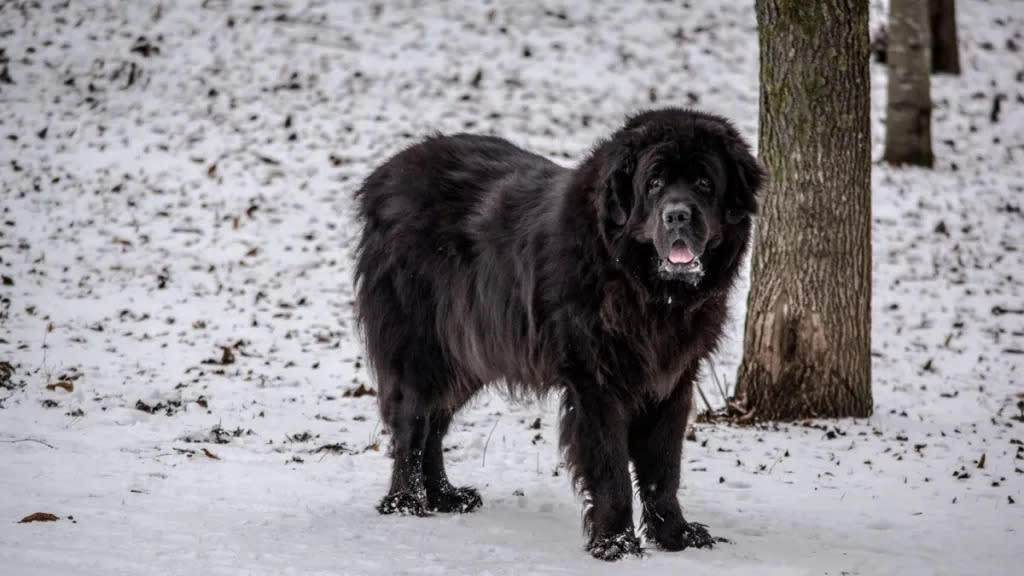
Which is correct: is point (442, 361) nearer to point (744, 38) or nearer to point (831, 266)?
point (831, 266)

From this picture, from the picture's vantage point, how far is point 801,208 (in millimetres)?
6785

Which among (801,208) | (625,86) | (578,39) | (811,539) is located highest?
(578,39)

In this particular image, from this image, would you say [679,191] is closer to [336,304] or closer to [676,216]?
[676,216]

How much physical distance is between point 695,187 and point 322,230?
7.09 m

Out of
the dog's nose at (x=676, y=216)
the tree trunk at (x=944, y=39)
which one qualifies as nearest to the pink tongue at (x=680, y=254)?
the dog's nose at (x=676, y=216)

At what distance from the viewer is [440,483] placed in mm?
5734

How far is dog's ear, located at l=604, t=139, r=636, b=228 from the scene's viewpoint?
4777 millimetres

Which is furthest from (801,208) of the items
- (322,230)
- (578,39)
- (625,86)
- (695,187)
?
(578,39)

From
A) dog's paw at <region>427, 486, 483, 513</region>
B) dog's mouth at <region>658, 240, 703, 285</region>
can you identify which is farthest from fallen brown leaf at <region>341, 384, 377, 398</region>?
dog's mouth at <region>658, 240, 703, 285</region>

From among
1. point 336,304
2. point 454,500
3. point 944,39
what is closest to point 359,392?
point 336,304

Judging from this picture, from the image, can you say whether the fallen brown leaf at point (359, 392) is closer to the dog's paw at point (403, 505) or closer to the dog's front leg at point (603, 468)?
the dog's paw at point (403, 505)

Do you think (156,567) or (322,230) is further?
(322,230)

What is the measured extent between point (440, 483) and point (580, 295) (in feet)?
5.06

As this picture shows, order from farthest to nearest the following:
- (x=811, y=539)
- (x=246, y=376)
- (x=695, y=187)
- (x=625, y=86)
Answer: (x=625, y=86) < (x=246, y=376) < (x=811, y=539) < (x=695, y=187)
